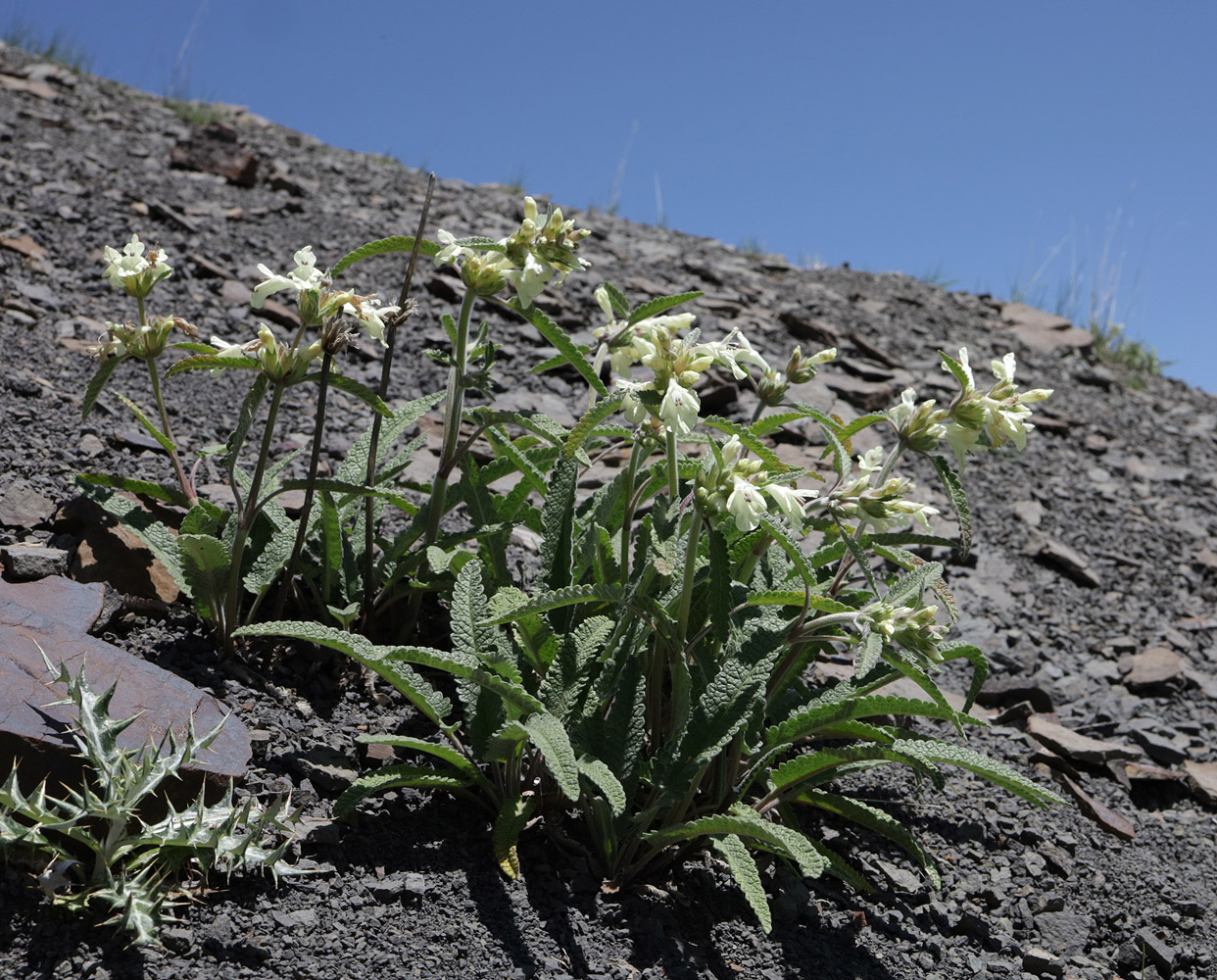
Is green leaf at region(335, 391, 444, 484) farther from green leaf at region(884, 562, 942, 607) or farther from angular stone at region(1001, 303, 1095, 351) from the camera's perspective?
angular stone at region(1001, 303, 1095, 351)

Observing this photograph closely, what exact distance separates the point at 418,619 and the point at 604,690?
881 mm

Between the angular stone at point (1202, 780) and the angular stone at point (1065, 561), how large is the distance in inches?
57.6

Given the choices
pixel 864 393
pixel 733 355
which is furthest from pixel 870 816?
pixel 864 393

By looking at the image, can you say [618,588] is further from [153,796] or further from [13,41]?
[13,41]

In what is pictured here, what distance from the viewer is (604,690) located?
2326mm

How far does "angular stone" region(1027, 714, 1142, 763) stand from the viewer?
3.55 metres

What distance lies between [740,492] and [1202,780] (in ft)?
9.19

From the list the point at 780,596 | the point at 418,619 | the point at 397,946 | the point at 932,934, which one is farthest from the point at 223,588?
the point at 932,934

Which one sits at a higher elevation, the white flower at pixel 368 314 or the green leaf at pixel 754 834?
the white flower at pixel 368 314

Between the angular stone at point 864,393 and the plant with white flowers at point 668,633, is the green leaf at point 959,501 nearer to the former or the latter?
the plant with white flowers at point 668,633

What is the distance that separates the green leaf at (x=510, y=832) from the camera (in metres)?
2.21

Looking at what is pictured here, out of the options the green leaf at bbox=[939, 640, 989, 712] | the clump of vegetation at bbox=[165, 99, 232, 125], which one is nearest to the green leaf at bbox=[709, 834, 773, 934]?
the green leaf at bbox=[939, 640, 989, 712]

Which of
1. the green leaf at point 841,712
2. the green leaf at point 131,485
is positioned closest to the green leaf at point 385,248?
the green leaf at point 131,485

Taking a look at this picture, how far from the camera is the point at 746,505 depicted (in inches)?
77.0
